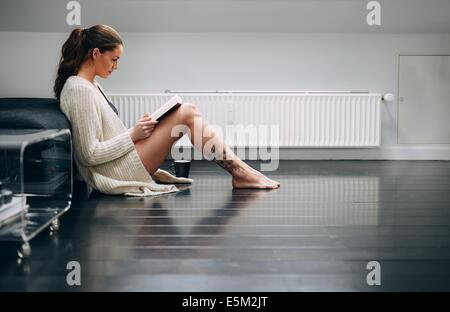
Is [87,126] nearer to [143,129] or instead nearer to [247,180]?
[143,129]

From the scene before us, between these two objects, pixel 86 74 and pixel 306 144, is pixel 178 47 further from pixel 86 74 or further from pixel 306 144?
pixel 86 74

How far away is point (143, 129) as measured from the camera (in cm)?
236

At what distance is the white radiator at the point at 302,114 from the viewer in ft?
13.5

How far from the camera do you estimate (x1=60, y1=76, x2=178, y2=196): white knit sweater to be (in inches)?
89.4

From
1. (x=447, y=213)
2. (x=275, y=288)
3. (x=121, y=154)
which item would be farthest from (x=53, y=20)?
(x=275, y=288)

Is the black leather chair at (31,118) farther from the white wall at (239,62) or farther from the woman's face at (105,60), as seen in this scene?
the white wall at (239,62)

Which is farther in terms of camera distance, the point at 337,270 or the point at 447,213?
the point at 447,213

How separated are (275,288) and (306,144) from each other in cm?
307

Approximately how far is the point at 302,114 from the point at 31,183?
2.45 m

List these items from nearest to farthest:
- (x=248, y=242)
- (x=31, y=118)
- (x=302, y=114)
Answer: (x=248, y=242) < (x=31, y=118) < (x=302, y=114)

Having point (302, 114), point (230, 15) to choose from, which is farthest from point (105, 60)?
point (302, 114)

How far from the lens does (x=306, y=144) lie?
419cm

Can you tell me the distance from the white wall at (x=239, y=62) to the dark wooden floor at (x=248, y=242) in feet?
5.56

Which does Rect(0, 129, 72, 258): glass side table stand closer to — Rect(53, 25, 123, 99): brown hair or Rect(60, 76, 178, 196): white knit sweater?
Rect(60, 76, 178, 196): white knit sweater
